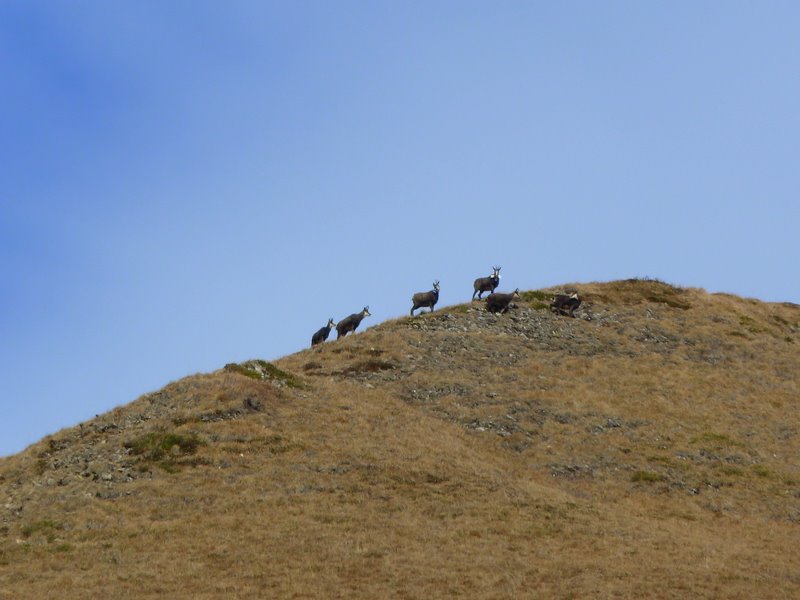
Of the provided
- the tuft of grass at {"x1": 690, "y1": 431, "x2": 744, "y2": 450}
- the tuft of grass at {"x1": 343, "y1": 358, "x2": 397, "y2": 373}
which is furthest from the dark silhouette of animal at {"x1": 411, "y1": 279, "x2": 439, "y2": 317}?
the tuft of grass at {"x1": 690, "y1": 431, "x2": 744, "y2": 450}

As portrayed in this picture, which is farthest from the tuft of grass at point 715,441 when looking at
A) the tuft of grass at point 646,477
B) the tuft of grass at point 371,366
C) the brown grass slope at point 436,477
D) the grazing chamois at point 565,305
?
the grazing chamois at point 565,305

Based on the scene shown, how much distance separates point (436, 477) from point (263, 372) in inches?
584

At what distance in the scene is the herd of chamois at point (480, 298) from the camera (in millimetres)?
65500

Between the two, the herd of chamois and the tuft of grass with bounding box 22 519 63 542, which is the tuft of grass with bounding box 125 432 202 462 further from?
the herd of chamois

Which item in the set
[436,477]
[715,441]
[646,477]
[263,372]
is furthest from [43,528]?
[715,441]

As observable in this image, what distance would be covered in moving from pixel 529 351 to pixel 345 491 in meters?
24.0

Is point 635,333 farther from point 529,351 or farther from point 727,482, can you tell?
point 727,482

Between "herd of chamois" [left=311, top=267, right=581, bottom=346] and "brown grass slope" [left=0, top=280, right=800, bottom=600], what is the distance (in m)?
2.64

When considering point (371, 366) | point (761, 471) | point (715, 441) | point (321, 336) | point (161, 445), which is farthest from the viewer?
point (321, 336)

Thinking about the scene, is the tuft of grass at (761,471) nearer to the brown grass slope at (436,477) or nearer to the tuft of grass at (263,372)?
the brown grass slope at (436,477)

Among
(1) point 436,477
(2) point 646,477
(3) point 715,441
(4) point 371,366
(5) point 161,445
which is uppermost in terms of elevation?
(4) point 371,366

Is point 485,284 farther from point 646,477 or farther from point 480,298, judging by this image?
point 646,477

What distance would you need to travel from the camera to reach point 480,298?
230ft

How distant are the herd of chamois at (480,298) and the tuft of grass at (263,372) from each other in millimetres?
11622
